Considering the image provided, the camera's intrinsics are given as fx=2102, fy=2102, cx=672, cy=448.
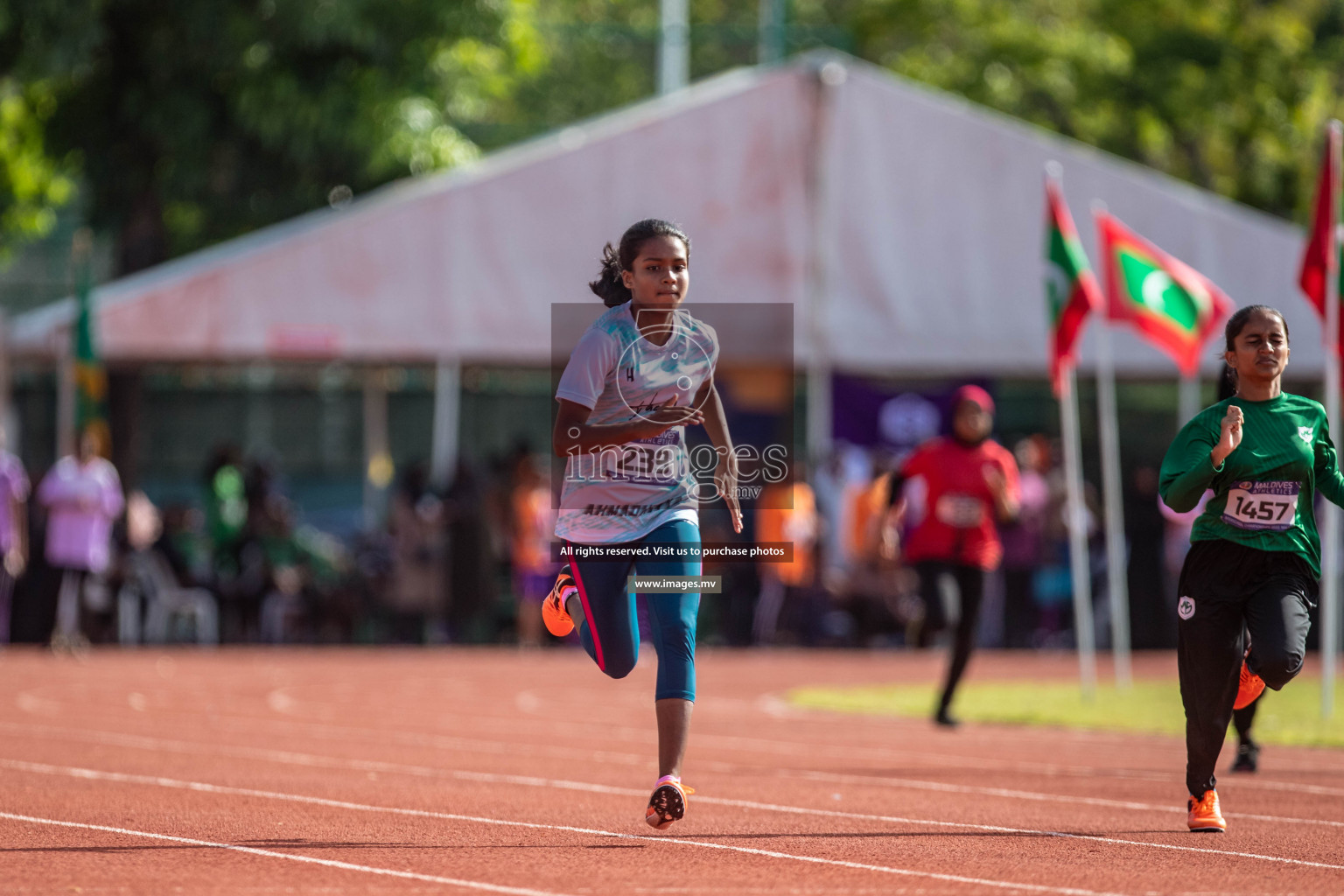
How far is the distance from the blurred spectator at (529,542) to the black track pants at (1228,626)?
1388cm

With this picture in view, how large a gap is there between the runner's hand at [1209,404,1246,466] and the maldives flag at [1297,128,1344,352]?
237 inches

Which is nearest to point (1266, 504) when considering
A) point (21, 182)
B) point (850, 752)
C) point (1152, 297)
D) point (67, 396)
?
point (850, 752)

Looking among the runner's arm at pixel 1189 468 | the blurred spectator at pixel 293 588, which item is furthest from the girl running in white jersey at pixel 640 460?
the blurred spectator at pixel 293 588

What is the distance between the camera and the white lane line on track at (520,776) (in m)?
8.68

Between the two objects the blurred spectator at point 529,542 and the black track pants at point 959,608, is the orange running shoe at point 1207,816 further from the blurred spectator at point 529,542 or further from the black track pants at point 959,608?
the blurred spectator at point 529,542

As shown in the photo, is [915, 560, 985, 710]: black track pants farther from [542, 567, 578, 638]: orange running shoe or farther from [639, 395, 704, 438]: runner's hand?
[639, 395, 704, 438]: runner's hand

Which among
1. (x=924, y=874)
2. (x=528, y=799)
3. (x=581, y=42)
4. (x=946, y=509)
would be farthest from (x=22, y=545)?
(x=581, y=42)

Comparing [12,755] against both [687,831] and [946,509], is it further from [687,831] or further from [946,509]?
[946,509]

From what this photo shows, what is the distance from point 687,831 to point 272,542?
14678mm

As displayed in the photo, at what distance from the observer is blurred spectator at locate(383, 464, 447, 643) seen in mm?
21578

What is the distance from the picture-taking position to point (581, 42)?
45.7 meters

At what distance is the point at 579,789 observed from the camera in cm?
922

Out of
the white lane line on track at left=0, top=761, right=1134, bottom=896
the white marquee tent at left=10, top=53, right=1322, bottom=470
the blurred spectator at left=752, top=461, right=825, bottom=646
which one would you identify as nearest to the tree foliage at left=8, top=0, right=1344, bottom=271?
the white marquee tent at left=10, top=53, right=1322, bottom=470

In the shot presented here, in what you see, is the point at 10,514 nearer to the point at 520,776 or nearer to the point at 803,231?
the point at 803,231
